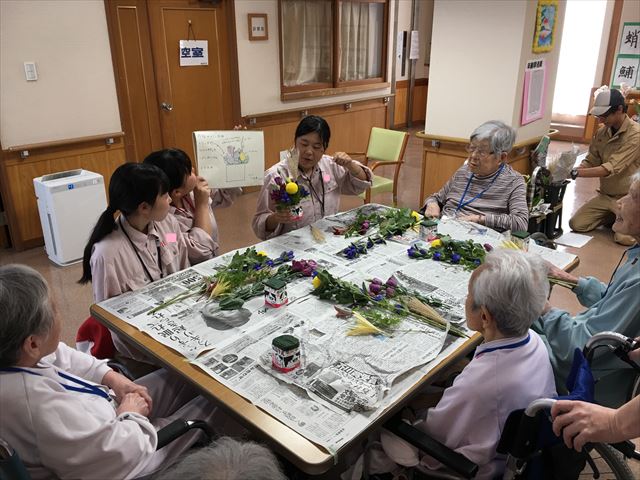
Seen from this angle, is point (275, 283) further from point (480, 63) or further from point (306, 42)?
point (306, 42)

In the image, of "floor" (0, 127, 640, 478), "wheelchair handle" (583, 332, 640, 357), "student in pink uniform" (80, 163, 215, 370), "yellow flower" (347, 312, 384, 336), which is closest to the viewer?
"wheelchair handle" (583, 332, 640, 357)

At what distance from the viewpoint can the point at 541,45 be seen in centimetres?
427

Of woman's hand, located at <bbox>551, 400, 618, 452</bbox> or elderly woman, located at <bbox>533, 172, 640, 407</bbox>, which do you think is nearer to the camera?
woman's hand, located at <bbox>551, 400, 618, 452</bbox>

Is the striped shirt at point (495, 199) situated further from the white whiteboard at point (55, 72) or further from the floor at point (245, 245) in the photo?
the white whiteboard at point (55, 72)

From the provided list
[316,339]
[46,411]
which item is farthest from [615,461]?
[46,411]

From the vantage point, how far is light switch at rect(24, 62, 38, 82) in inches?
158

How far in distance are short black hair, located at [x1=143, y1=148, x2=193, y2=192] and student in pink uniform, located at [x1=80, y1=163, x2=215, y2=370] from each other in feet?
0.97

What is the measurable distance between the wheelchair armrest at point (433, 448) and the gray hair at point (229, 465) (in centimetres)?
54

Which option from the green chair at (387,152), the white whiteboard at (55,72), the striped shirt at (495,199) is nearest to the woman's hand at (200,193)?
the striped shirt at (495,199)

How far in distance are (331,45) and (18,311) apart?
6.03 meters

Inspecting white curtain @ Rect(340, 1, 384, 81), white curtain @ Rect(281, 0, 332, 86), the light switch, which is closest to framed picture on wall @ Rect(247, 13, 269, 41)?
white curtain @ Rect(281, 0, 332, 86)

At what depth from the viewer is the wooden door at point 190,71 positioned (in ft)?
16.3

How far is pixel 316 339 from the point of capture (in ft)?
5.57

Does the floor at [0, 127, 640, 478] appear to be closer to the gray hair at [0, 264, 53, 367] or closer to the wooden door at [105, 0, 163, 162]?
the wooden door at [105, 0, 163, 162]
